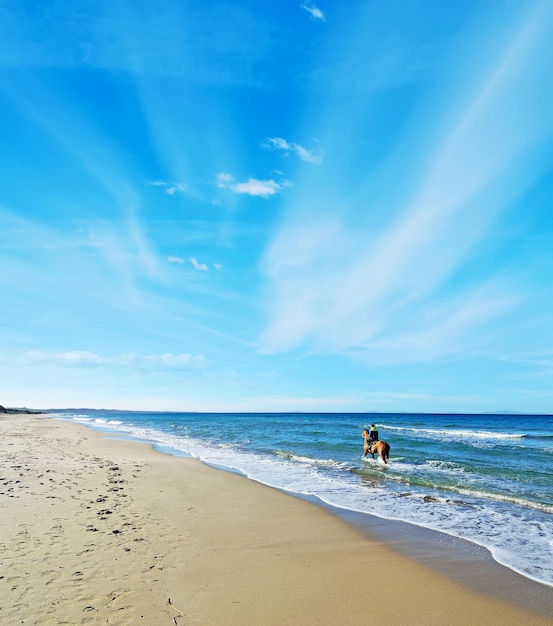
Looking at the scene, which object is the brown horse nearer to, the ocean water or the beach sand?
the ocean water

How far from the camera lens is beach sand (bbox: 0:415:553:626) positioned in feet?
16.9

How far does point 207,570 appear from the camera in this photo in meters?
6.48

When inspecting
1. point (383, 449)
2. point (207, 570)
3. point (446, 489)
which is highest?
point (383, 449)

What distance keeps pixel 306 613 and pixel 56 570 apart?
12.5 ft

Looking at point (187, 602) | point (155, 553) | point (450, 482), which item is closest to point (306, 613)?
point (187, 602)

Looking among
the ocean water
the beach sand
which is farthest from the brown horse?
the beach sand

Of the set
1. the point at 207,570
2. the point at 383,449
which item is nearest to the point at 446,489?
the point at 383,449

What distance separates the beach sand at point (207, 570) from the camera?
516 centimetres

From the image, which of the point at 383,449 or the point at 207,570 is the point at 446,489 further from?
the point at 207,570

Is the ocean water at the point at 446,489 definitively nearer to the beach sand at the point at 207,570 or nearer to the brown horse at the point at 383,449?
the brown horse at the point at 383,449

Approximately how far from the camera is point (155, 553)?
7051mm

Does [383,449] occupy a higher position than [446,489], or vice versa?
[383,449]

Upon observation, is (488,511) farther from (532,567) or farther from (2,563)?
(2,563)

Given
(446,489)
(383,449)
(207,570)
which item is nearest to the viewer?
(207,570)
